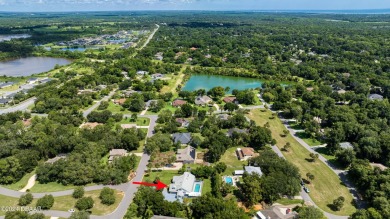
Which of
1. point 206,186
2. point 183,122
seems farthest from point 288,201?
point 183,122

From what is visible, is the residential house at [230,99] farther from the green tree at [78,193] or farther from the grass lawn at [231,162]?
the green tree at [78,193]

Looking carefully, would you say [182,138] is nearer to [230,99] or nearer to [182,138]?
[182,138]

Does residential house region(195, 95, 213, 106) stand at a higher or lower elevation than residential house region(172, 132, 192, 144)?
higher

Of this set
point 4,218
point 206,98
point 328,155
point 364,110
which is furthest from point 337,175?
point 4,218

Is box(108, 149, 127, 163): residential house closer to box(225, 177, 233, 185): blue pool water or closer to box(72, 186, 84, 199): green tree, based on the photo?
box(72, 186, 84, 199): green tree

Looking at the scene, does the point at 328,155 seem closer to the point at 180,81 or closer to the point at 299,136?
the point at 299,136

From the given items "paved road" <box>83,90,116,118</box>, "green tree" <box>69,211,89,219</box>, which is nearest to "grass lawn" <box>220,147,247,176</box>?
"green tree" <box>69,211,89,219</box>
